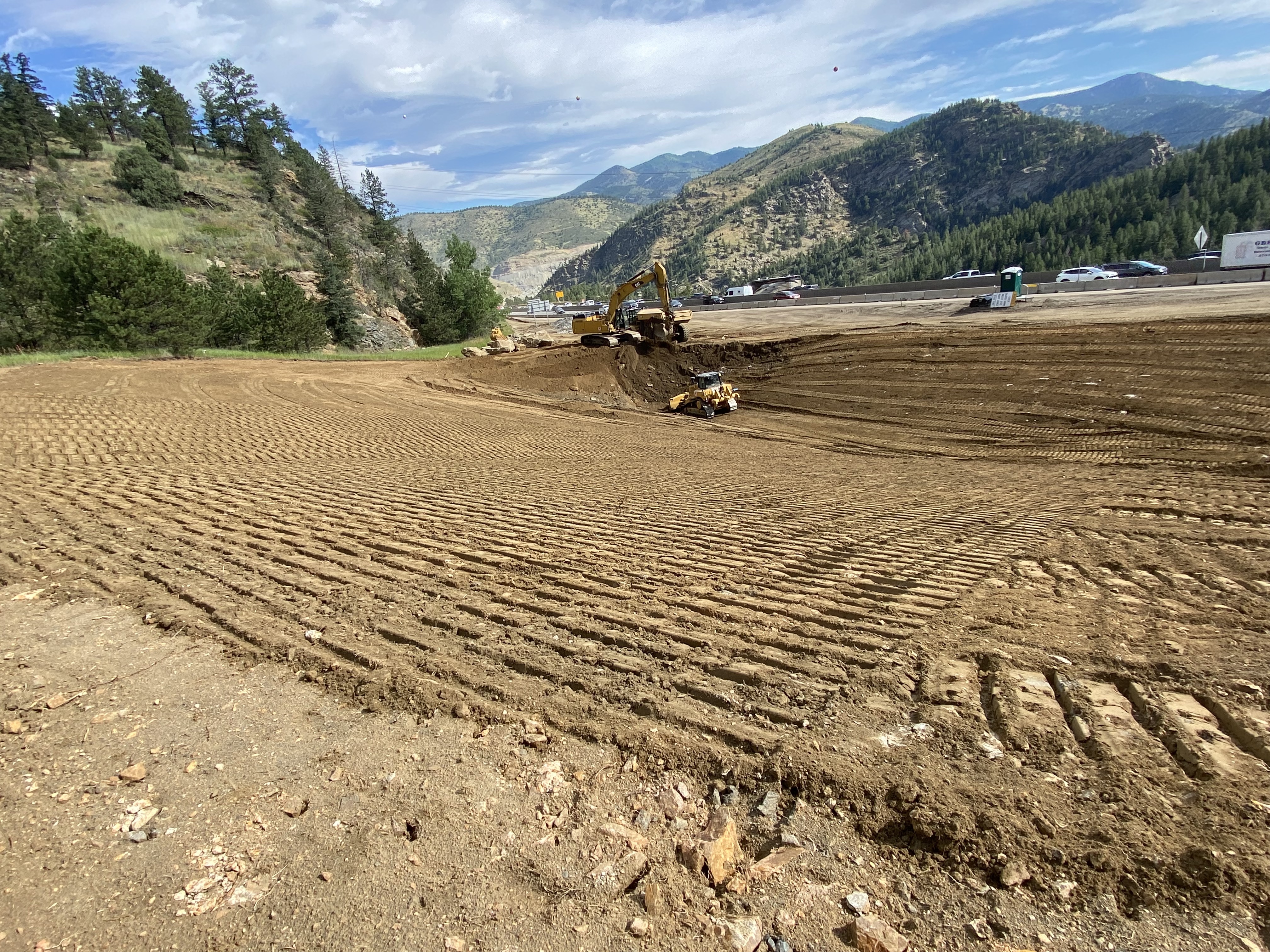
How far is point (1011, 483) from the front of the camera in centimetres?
1057

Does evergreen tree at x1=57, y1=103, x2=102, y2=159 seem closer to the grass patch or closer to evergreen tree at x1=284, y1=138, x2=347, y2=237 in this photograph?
evergreen tree at x1=284, y1=138, x2=347, y2=237

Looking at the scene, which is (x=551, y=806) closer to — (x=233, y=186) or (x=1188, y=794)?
(x=1188, y=794)

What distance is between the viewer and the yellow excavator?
27.4m

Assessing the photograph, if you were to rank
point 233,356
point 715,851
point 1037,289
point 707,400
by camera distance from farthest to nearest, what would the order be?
point 1037,289 → point 233,356 → point 707,400 → point 715,851

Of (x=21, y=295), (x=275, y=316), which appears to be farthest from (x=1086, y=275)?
(x=21, y=295)

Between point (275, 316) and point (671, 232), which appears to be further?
point (671, 232)

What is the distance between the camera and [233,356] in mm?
30750

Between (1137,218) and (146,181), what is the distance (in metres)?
105

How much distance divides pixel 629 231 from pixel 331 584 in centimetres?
20568

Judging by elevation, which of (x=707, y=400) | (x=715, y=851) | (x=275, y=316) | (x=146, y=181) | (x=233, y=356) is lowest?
(x=715, y=851)

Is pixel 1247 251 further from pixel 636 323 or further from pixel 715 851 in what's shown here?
pixel 715 851

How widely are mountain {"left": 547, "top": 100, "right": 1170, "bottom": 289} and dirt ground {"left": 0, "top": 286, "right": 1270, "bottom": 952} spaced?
115525 millimetres

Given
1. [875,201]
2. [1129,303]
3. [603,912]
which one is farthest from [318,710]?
[875,201]

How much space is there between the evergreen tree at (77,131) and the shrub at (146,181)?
26.9 ft
